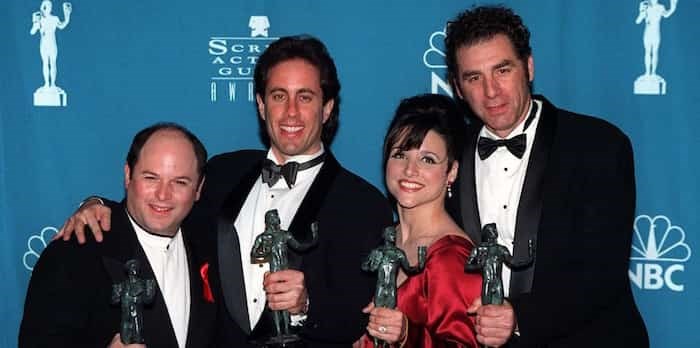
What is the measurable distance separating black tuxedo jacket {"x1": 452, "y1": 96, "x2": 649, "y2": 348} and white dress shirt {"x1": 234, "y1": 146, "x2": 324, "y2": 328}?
0.74 m

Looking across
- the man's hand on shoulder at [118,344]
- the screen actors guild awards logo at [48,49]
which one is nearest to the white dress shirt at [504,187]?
the man's hand on shoulder at [118,344]

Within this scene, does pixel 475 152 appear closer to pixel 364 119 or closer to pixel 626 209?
pixel 626 209

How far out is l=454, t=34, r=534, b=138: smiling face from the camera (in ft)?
9.65

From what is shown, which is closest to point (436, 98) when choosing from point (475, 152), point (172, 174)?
point (475, 152)

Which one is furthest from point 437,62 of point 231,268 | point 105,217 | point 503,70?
point 105,217

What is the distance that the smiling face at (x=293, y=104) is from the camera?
2.98 m

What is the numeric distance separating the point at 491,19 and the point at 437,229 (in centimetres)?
74

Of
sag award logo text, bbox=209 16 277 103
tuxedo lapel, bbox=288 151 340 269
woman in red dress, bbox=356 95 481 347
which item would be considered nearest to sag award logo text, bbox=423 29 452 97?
sag award logo text, bbox=209 16 277 103

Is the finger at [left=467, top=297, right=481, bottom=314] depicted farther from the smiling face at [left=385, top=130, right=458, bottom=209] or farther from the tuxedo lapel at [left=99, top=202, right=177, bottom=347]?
the tuxedo lapel at [left=99, top=202, right=177, bottom=347]

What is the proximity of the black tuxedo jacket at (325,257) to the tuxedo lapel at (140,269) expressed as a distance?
0.24m

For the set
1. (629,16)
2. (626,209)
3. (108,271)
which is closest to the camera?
(108,271)

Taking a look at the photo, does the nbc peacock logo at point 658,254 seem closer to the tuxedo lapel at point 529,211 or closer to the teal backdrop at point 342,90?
the teal backdrop at point 342,90

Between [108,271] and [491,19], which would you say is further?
[491,19]

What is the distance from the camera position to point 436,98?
3.05 meters
